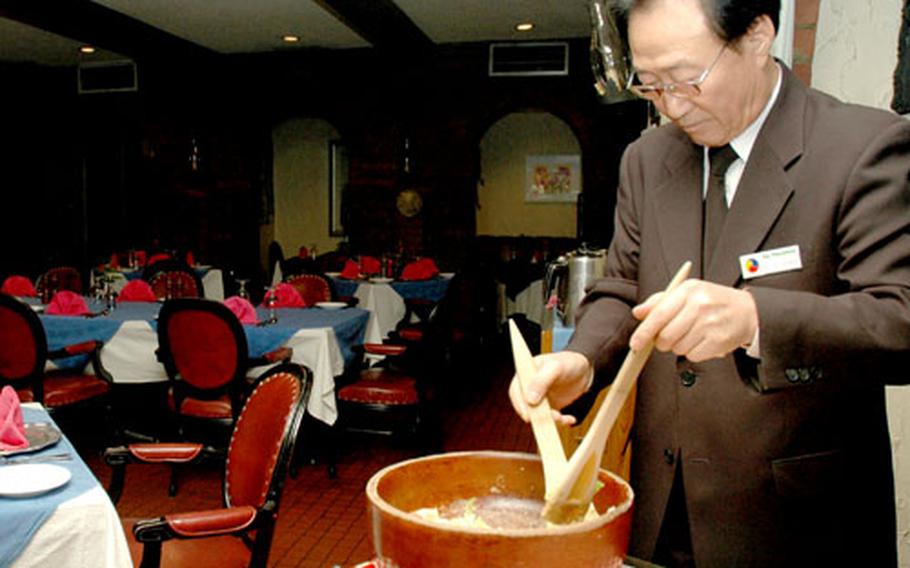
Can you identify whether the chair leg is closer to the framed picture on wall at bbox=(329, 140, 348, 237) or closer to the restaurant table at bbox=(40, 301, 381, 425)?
the restaurant table at bbox=(40, 301, 381, 425)

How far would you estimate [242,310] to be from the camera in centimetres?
411

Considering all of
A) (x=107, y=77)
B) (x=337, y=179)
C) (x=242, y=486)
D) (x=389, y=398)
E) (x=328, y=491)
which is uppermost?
(x=107, y=77)

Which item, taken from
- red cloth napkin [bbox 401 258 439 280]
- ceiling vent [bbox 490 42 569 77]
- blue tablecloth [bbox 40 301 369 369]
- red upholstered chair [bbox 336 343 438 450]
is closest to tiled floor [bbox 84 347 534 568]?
red upholstered chair [bbox 336 343 438 450]

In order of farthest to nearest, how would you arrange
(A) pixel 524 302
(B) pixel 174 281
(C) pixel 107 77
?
1. (C) pixel 107 77
2. (A) pixel 524 302
3. (B) pixel 174 281

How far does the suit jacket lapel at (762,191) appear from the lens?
1.07 m

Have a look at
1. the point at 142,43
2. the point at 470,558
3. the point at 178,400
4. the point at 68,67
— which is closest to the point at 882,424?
the point at 470,558

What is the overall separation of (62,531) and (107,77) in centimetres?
872

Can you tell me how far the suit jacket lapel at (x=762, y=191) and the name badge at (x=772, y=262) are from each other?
24 mm

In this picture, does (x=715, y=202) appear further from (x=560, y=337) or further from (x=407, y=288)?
(x=407, y=288)

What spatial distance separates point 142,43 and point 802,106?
782 centimetres

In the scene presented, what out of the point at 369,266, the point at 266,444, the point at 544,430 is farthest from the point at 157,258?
the point at 544,430

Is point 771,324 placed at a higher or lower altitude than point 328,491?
higher

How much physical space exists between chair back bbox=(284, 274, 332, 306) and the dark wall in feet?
10.3

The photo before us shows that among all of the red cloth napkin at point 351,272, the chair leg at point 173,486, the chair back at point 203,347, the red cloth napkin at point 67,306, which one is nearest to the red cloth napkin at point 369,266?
the red cloth napkin at point 351,272
